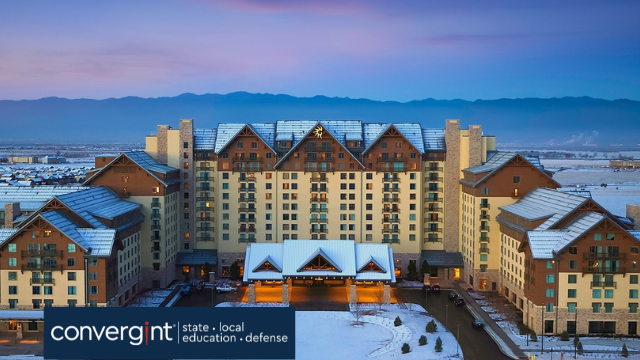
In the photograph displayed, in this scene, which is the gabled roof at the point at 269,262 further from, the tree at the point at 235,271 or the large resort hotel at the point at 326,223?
the tree at the point at 235,271

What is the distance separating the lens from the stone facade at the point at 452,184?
9650cm

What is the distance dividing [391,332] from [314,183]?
3461 centimetres

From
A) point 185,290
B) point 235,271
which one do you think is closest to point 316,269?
point 235,271

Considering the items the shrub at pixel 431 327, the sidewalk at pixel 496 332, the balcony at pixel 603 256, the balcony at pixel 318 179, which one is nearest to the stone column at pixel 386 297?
the sidewalk at pixel 496 332

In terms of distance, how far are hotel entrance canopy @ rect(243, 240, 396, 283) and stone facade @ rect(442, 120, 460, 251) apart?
16.8m

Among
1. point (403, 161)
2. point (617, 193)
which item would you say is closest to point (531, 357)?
point (403, 161)

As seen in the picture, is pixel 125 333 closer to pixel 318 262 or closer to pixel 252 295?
pixel 252 295

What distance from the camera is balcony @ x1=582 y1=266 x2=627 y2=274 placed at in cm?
6600

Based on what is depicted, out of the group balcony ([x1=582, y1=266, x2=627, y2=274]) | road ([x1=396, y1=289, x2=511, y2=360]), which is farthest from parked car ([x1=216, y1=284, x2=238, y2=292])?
balcony ([x1=582, y1=266, x2=627, y2=274])

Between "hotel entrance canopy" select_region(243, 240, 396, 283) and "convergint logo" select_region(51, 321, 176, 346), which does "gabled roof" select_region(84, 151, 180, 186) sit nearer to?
"hotel entrance canopy" select_region(243, 240, 396, 283)

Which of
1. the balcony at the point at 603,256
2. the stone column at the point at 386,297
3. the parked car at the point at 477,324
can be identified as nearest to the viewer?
the balcony at the point at 603,256

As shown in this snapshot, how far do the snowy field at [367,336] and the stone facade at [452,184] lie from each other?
892 inches

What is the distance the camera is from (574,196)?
72688 mm

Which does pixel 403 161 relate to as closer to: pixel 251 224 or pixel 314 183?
pixel 314 183
